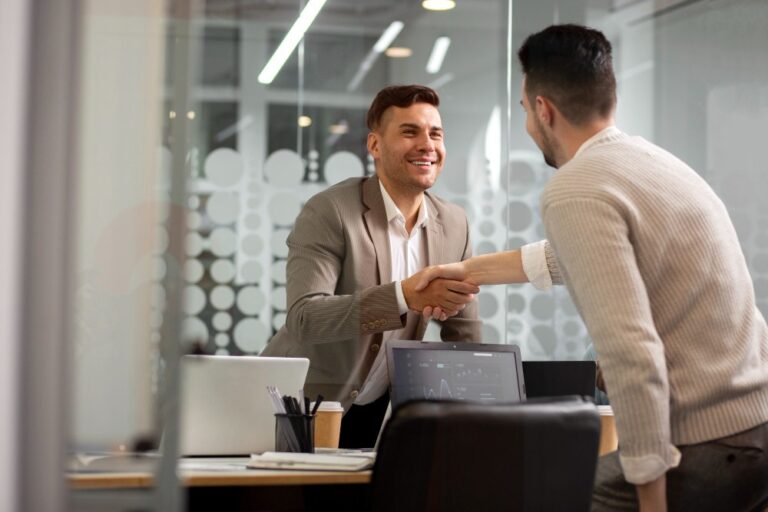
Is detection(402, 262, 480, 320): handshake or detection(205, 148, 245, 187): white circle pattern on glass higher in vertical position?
detection(205, 148, 245, 187): white circle pattern on glass

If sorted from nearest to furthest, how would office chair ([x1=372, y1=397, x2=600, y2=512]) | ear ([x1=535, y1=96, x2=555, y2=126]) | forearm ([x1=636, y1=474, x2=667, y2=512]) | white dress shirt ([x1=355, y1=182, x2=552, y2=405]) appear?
office chair ([x1=372, y1=397, x2=600, y2=512]) < forearm ([x1=636, y1=474, x2=667, y2=512]) < ear ([x1=535, y1=96, x2=555, y2=126]) < white dress shirt ([x1=355, y1=182, x2=552, y2=405])

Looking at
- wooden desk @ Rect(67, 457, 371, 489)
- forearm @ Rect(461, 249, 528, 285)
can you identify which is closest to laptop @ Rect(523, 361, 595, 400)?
forearm @ Rect(461, 249, 528, 285)

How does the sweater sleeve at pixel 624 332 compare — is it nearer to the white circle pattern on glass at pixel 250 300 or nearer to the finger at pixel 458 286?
the finger at pixel 458 286

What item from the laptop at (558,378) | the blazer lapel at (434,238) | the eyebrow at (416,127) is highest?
the eyebrow at (416,127)

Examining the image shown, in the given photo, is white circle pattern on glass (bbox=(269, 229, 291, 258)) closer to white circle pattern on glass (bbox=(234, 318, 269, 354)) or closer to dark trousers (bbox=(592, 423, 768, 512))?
white circle pattern on glass (bbox=(234, 318, 269, 354))

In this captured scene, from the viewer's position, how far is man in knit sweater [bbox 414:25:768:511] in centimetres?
210

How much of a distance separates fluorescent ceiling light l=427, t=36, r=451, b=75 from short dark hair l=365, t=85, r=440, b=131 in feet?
4.40

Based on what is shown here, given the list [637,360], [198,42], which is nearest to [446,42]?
[637,360]

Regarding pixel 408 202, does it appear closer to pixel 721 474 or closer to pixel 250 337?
pixel 250 337

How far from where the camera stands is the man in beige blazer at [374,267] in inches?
136

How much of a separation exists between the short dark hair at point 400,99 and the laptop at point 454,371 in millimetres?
1459

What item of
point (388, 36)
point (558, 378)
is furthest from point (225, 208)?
point (558, 378)

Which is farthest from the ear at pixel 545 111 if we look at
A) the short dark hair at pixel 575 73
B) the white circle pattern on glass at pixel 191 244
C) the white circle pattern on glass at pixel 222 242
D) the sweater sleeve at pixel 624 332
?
the white circle pattern on glass at pixel 222 242

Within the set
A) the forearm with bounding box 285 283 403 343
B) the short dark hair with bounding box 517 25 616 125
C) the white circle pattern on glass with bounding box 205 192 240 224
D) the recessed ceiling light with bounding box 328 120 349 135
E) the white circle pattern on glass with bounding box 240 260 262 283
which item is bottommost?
the forearm with bounding box 285 283 403 343
